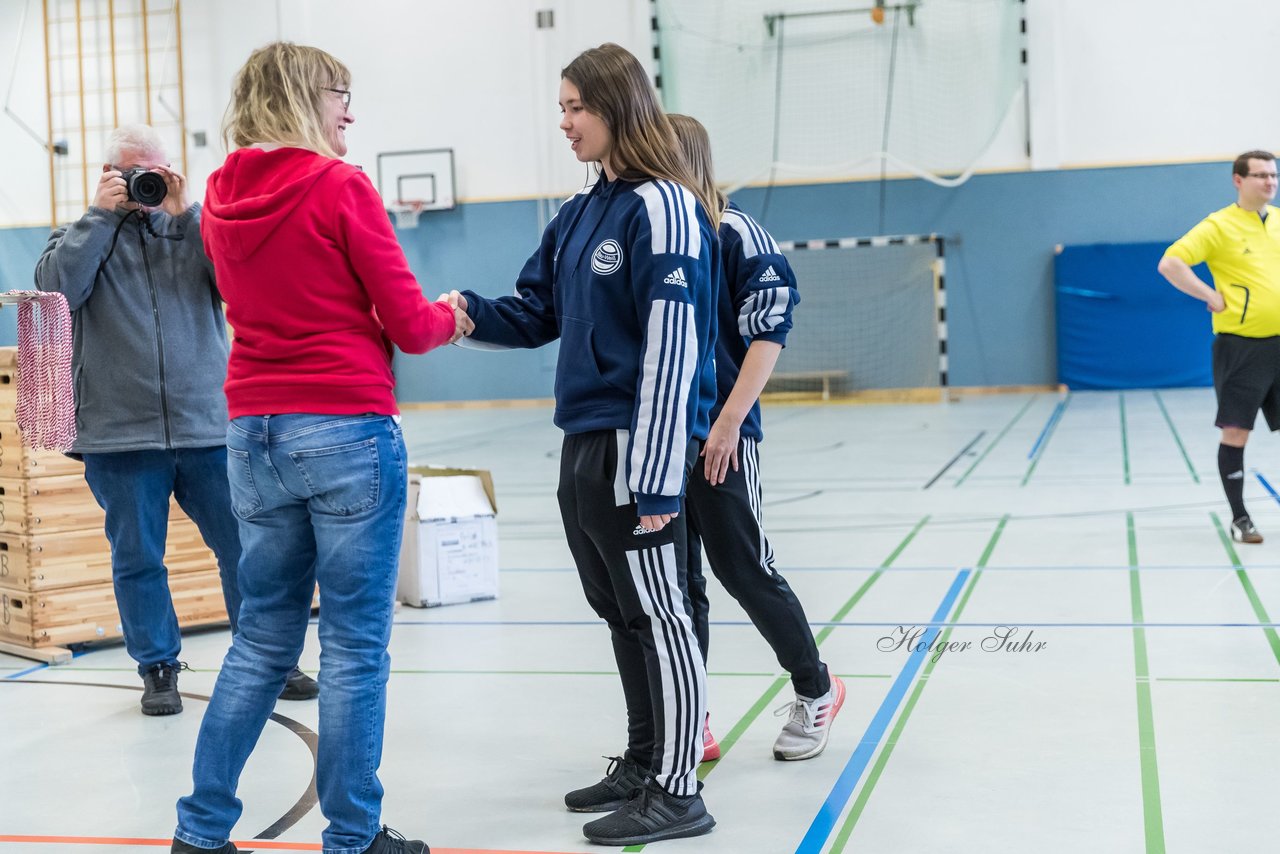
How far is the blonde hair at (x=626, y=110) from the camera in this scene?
2428 millimetres

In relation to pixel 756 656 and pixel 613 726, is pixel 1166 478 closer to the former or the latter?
pixel 756 656

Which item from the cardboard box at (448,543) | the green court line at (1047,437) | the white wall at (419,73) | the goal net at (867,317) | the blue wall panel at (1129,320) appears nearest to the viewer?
the cardboard box at (448,543)

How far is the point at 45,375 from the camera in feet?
11.6

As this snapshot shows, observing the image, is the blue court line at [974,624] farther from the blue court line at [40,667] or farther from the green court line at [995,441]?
the green court line at [995,441]

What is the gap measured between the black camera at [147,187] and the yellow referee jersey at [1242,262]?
4.01 metres

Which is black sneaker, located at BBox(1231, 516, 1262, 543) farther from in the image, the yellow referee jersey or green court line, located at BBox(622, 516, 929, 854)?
green court line, located at BBox(622, 516, 929, 854)

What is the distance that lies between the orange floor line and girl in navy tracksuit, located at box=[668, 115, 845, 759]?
2.29 feet

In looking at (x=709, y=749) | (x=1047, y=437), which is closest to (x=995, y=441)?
(x=1047, y=437)

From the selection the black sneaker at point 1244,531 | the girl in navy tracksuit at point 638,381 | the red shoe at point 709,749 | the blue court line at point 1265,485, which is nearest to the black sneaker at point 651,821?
the girl in navy tracksuit at point 638,381

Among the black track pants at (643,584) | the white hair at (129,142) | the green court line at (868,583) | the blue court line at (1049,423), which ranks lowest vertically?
the blue court line at (1049,423)

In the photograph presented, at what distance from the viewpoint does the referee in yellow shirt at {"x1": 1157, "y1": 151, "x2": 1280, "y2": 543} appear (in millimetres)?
5375

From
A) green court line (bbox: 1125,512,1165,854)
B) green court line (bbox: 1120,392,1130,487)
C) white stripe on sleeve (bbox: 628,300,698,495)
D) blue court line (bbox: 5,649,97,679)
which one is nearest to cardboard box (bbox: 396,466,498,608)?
blue court line (bbox: 5,649,97,679)

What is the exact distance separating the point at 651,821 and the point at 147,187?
6.94 feet

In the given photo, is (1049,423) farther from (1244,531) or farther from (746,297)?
(746,297)
